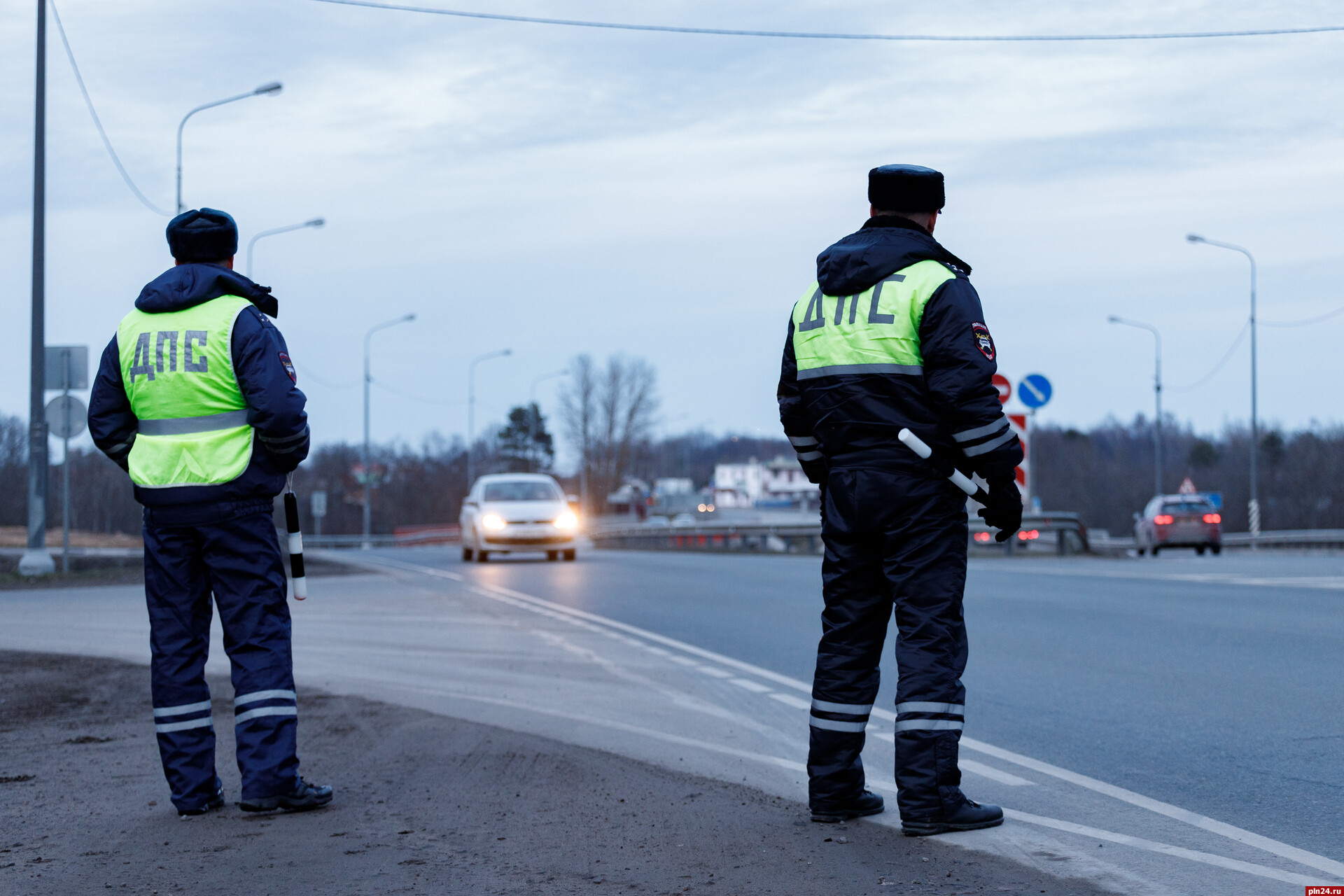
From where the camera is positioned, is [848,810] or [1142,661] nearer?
[848,810]

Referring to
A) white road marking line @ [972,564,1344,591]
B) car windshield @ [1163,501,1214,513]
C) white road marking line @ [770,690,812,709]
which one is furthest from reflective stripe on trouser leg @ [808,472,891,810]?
car windshield @ [1163,501,1214,513]

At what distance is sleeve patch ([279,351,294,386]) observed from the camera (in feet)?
16.3

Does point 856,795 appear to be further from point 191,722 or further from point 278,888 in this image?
point 191,722

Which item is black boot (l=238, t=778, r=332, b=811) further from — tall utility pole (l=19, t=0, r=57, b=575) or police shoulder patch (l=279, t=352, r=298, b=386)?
tall utility pole (l=19, t=0, r=57, b=575)

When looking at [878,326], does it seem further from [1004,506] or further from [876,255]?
[1004,506]

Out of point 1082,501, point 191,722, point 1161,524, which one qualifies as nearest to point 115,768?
point 191,722

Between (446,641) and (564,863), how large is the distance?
7.44 meters

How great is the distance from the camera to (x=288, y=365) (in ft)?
16.4

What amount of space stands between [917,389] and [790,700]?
3.78m

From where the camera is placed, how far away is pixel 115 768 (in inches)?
224

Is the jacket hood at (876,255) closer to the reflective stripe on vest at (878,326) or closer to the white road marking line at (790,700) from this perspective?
the reflective stripe on vest at (878,326)

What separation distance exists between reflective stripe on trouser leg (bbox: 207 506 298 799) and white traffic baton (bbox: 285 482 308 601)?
155 millimetres

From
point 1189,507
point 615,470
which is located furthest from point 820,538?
point 615,470

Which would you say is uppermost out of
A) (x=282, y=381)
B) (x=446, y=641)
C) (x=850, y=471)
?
(x=282, y=381)
